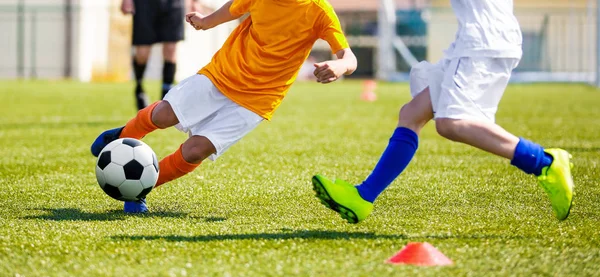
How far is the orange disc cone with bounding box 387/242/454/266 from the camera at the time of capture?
9.29 feet

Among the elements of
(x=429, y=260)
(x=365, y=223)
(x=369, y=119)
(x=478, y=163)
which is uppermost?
(x=429, y=260)

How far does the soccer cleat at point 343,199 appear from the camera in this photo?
3.35 metres

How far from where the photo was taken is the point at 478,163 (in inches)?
227

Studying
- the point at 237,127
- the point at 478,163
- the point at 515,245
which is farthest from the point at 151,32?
the point at 515,245

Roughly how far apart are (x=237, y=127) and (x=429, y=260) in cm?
150

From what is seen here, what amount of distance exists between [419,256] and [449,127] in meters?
0.66

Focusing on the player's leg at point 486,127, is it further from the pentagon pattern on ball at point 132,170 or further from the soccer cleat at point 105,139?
the soccer cleat at point 105,139

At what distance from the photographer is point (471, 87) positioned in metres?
3.30

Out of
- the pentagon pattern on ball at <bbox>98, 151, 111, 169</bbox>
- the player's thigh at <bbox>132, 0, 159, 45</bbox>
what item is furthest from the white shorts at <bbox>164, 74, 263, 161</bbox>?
the player's thigh at <bbox>132, 0, 159, 45</bbox>

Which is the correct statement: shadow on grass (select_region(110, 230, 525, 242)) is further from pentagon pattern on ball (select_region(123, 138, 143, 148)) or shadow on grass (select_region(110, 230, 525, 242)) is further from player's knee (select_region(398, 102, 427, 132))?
pentagon pattern on ball (select_region(123, 138, 143, 148))

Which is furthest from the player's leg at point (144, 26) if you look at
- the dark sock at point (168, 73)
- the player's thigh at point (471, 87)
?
the player's thigh at point (471, 87)

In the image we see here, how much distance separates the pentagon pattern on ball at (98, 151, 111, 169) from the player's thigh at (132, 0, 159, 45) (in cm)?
460

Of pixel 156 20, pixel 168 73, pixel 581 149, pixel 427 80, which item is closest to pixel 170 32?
pixel 156 20

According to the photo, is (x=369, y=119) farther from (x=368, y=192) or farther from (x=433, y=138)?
(x=368, y=192)
